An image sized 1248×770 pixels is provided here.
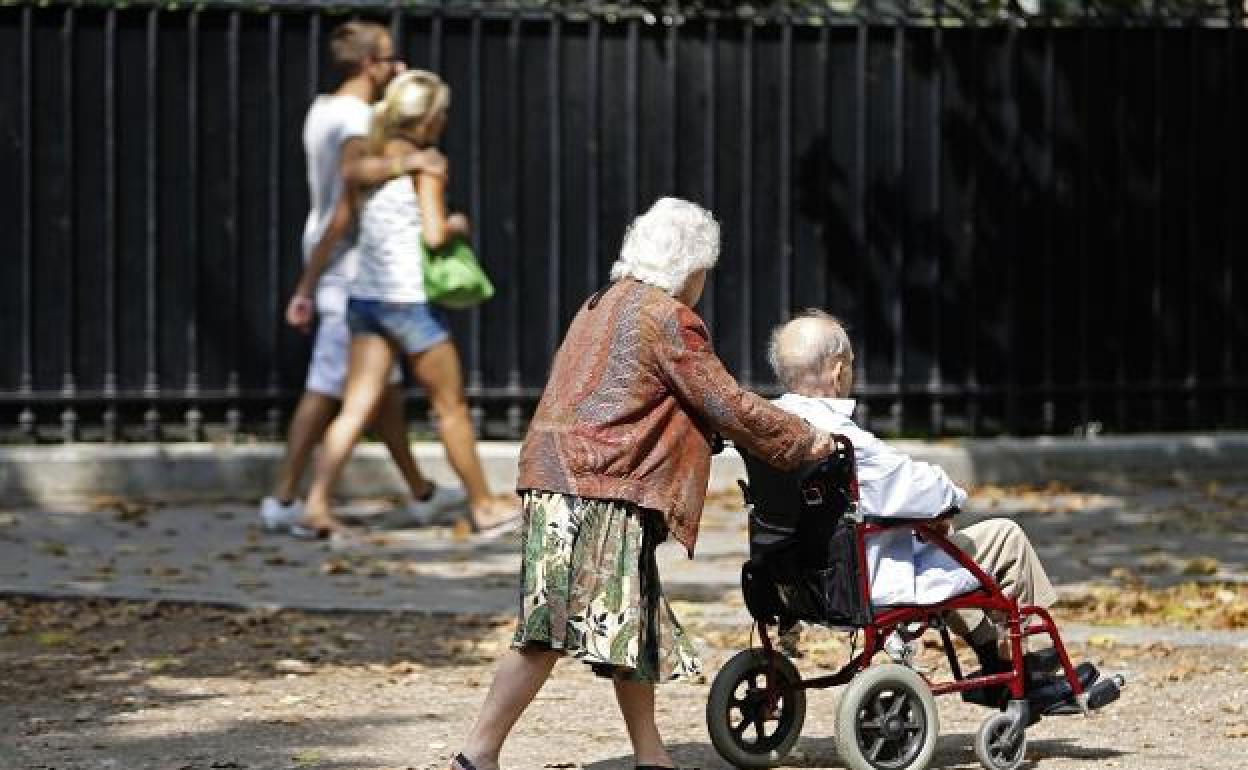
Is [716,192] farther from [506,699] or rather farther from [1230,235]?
[506,699]

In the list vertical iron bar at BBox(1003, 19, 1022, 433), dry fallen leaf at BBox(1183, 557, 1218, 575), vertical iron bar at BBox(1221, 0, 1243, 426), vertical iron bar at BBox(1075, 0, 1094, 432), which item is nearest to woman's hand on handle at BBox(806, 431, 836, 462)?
dry fallen leaf at BBox(1183, 557, 1218, 575)

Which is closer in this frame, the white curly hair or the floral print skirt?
the floral print skirt

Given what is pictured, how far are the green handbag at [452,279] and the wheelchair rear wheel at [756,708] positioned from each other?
164 inches

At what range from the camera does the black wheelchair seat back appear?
23.2 feet

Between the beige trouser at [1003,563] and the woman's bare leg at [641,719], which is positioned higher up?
the beige trouser at [1003,563]

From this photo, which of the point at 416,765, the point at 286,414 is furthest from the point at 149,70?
the point at 416,765

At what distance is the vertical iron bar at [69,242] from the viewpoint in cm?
1286

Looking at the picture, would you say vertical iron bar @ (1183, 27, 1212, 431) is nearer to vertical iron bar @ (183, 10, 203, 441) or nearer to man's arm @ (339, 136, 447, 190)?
man's arm @ (339, 136, 447, 190)

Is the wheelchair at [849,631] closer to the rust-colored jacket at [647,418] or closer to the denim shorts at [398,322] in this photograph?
the rust-colored jacket at [647,418]

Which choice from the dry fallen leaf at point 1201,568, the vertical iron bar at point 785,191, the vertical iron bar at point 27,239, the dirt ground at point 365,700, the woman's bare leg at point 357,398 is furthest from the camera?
the vertical iron bar at point 785,191

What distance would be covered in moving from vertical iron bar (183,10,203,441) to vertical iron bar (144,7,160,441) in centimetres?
13

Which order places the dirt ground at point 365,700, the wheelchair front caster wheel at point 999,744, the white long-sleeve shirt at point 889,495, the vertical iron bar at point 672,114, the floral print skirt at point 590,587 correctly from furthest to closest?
the vertical iron bar at point 672,114
the dirt ground at point 365,700
the wheelchair front caster wheel at point 999,744
the white long-sleeve shirt at point 889,495
the floral print skirt at point 590,587

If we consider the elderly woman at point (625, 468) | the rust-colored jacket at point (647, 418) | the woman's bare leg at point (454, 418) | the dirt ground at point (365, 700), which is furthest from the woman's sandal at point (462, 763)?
the woman's bare leg at point (454, 418)

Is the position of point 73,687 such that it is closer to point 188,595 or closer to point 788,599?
point 188,595
